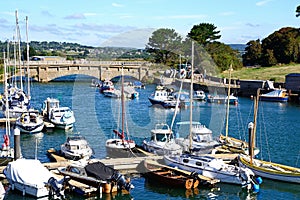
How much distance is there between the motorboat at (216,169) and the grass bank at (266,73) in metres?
52.6

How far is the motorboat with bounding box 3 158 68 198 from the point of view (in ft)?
69.5

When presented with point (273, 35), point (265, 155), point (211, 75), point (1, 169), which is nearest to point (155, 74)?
point (211, 75)

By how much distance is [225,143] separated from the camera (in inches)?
1229

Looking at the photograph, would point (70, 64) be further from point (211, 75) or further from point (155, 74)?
point (211, 75)

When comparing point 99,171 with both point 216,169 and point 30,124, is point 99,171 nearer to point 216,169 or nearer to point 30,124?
point 216,169

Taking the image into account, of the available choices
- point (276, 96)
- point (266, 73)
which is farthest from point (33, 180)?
point (266, 73)

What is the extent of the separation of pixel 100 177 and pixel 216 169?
→ 18.6 feet

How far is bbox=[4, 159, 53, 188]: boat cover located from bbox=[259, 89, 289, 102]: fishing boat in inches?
1897

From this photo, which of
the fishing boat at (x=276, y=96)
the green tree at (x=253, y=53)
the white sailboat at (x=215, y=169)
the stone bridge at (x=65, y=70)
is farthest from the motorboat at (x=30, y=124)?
the green tree at (x=253, y=53)

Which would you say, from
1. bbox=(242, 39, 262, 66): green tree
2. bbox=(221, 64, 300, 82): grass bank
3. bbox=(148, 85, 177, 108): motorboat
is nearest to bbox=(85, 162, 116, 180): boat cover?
bbox=(148, 85, 177, 108): motorboat

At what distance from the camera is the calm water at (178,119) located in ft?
76.1

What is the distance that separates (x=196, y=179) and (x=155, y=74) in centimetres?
6407

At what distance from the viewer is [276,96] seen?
215 ft

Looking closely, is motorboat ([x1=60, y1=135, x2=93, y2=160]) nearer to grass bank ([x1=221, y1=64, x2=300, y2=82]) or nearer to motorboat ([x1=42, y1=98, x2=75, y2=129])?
motorboat ([x1=42, y1=98, x2=75, y2=129])
